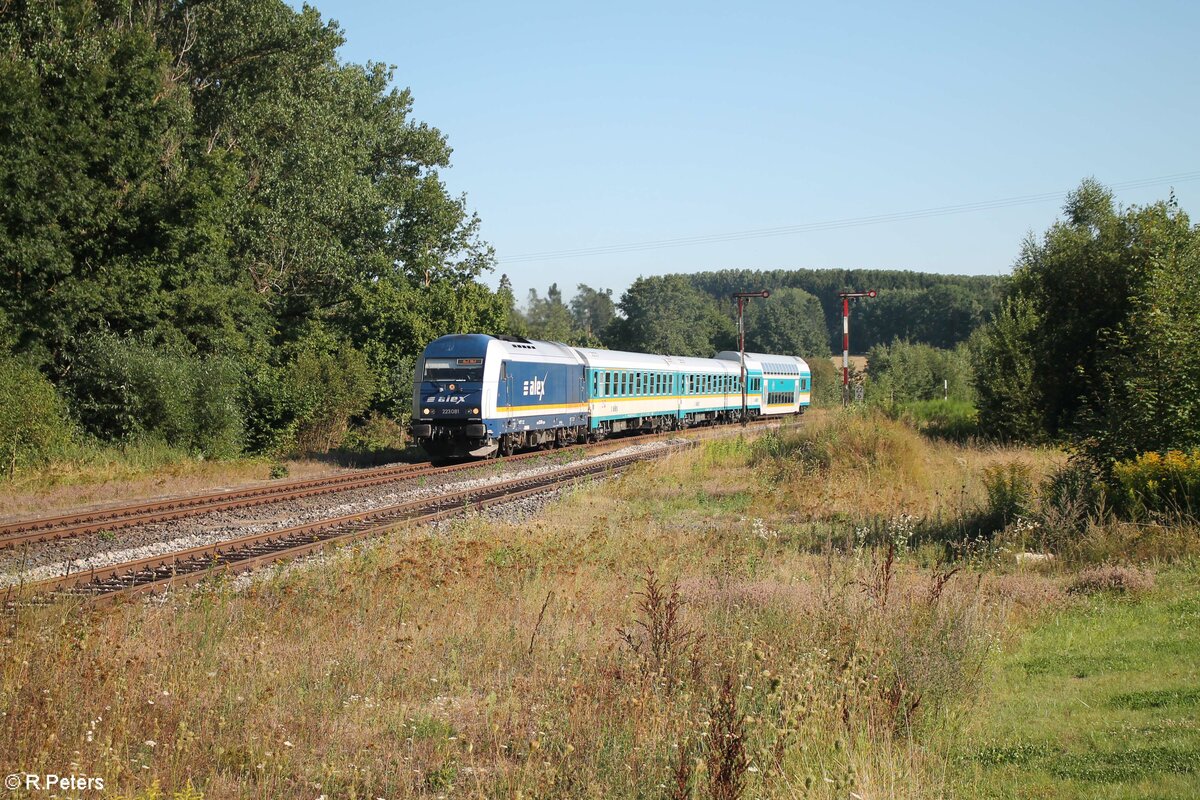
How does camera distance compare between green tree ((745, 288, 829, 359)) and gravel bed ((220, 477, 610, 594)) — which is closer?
gravel bed ((220, 477, 610, 594))

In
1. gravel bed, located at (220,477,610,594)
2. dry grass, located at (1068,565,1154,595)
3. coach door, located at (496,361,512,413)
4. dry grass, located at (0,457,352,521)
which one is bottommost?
dry grass, located at (0,457,352,521)

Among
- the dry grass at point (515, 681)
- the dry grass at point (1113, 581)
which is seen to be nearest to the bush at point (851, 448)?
the dry grass at point (1113, 581)

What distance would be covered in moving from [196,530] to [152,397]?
1055 centimetres

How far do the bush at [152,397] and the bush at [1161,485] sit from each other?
19.8m

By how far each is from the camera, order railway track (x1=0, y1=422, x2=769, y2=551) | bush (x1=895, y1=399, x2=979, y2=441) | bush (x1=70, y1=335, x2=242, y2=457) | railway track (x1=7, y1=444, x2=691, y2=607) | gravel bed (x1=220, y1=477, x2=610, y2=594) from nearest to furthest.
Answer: railway track (x1=7, y1=444, x2=691, y2=607) → gravel bed (x1=220, y1=477, x2=610, y2=594) → railway track (x1=0, y1=422, x2=769, y2=551) → bush (x1=70, y1=335, x2=242, y2=457) → bush (x1=895, y1=399, x2=979, y2=441)

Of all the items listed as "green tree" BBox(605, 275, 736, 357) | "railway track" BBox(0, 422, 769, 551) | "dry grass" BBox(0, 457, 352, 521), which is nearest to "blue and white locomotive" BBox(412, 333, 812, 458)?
"railway track" BBox(0, 422, 769, 551)

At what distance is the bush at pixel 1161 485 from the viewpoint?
12.8 m

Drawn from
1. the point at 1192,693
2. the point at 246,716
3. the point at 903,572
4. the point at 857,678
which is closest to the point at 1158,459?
the point at 903,572

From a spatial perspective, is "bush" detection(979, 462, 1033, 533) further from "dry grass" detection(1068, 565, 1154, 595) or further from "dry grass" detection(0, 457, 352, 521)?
"dry grass" detection(0, 457, 352, 521)

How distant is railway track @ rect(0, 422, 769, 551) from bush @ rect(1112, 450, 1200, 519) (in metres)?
13.5

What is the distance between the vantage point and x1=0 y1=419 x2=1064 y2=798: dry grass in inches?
206

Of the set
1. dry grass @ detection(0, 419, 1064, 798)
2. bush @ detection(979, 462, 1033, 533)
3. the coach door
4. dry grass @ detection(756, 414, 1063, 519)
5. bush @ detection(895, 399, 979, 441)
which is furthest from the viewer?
bush @ detection(895, 399, 979, 441)

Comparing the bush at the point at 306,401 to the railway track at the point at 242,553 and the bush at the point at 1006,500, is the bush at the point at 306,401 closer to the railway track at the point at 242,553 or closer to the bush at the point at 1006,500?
the railway track at the point at 242,553

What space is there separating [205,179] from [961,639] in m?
26.6
